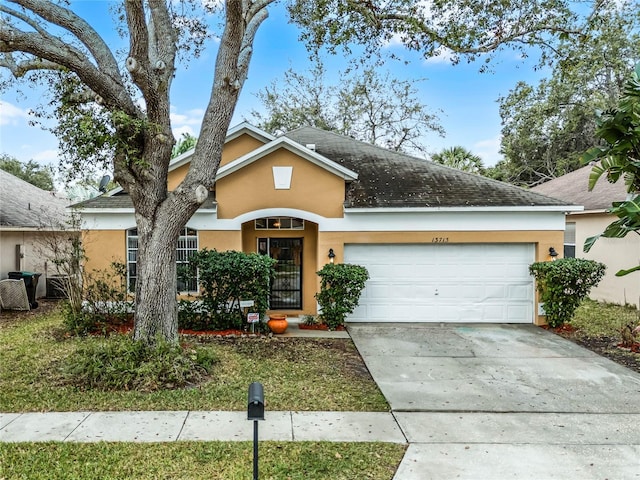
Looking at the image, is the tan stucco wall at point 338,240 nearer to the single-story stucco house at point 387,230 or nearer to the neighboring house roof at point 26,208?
the single-story stucco house at point 387,230

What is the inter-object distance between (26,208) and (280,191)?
36.4ft

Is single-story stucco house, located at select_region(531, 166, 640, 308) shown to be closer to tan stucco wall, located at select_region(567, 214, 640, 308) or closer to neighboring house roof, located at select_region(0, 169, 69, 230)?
tan stucco wall, located at select_region(567, 214, 640, 308)

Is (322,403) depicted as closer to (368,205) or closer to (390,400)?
(390,400)

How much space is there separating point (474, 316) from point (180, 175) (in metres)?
9.39

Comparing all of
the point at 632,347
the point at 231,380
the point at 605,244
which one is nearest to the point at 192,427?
the point at 231,380

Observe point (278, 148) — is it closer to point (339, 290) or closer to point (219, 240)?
point (219, 240)

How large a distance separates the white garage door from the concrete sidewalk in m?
6.15

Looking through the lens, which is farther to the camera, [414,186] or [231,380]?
[414,186]

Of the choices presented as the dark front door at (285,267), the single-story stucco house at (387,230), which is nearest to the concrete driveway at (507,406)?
the single-story stucco house at (387,230)

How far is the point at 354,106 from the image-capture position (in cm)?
3027

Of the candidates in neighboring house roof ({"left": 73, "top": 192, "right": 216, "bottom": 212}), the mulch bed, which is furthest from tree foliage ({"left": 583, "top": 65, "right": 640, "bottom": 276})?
neighboring house roof ({"left": 73, "top": 192, "right": 216, "bottom": 212})

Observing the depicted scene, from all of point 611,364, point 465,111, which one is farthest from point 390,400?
point 465,111

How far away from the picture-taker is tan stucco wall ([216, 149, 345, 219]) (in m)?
11.5

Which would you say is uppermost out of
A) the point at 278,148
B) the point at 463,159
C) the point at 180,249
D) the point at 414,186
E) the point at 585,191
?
the point at 463,159
